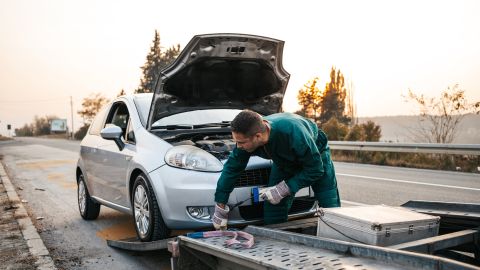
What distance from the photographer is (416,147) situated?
532 inches

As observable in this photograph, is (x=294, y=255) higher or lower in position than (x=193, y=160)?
lower

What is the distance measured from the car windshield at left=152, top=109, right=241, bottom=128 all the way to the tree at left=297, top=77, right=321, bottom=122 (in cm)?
3823

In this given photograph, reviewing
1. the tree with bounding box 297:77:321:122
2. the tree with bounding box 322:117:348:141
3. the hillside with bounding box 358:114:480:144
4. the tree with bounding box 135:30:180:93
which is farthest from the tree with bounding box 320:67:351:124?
the hillside with bounding box 358:114:480:144

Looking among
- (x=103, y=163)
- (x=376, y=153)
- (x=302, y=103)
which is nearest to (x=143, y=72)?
(x=302, y=103)

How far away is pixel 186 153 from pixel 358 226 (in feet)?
6.83

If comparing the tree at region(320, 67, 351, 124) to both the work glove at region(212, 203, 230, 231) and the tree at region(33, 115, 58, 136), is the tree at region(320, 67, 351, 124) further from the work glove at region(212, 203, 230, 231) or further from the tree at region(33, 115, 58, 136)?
the tree at region(33, 115, 58, 136)

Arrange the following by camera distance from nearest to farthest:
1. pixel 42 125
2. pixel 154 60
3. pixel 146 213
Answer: pixel 146 213 → pixel 154 60 → pixel 42 125

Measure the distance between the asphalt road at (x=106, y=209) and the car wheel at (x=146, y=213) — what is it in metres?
0.31

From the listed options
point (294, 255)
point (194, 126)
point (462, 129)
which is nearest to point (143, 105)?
point (194, 126)

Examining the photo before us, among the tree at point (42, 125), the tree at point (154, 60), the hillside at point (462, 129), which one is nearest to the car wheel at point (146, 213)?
the hillside at point (462, 129)

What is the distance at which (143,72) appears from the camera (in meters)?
76.4

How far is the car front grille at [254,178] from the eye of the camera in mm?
4422

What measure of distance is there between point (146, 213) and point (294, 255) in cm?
237

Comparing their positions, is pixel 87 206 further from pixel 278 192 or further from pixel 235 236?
pixel 235 236
